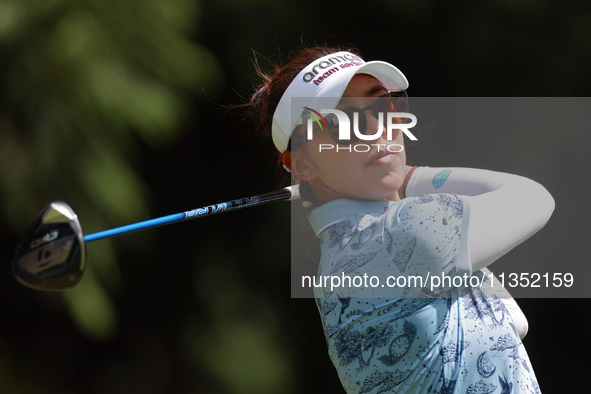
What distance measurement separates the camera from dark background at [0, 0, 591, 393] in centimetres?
171

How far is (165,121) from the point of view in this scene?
70.5 inches

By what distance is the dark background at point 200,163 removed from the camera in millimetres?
1715

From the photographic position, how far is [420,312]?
82cm

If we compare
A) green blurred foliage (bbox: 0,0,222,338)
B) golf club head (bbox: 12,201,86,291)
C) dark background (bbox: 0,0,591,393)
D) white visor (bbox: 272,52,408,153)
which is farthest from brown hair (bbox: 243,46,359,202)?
green blurred foliage (bbox: 0,0,222,338)

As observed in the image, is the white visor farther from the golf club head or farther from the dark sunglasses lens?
the golf club head

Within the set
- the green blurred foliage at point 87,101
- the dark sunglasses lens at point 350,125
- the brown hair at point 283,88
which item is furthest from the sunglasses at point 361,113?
the green blurred foliage at point 87,101

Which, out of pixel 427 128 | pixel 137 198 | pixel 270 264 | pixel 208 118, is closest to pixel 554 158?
pixel 427 128

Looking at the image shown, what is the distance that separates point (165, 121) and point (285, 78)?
0.84 m

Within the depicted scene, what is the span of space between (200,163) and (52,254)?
4.32ft

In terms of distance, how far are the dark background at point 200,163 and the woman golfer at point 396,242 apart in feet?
2.64

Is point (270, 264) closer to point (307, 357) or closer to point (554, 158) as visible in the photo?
point (307, 357)

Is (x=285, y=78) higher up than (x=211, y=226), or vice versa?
(x=285, y=78)

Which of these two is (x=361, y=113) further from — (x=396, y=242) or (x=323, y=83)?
(x=396, y=242)

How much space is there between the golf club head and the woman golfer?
0.41 m
